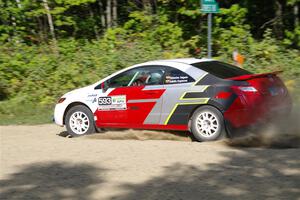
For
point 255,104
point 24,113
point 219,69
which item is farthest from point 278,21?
point 255,104

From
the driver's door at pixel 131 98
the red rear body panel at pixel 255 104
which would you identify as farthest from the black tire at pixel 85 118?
the red rear body panel at pixel 255 104

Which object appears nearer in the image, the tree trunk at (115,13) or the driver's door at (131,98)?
the driver's door at (131,98)

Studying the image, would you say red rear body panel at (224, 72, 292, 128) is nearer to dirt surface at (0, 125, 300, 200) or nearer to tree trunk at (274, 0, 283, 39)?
dirt surface at (0, 125, 300, 200)

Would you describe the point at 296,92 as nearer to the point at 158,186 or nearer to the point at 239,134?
the point at 239,134

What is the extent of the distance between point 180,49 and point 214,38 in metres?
1.30

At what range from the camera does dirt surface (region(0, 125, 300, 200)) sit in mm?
6082

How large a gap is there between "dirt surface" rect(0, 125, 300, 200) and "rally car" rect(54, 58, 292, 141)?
388 millimetres

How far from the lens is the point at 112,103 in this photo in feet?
33.8

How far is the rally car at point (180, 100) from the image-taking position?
897cm

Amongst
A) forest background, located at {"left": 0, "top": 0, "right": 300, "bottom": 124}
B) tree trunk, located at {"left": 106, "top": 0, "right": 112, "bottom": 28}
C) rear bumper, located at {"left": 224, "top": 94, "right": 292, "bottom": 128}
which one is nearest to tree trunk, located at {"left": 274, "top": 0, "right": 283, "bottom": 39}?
forest background, located at {"left": 0, "top": 0, "right": 300, "bottom": 124}

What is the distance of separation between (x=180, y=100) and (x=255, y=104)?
4.50 ft

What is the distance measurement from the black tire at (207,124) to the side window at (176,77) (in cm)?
62

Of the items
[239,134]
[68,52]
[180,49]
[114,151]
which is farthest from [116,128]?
[68,52]

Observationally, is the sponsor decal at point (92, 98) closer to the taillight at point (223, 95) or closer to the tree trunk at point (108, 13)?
the taillight at point (223, 95)
